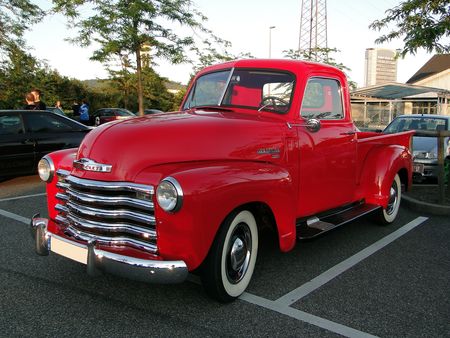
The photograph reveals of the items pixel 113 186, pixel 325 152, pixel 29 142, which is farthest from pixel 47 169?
pixel 29 142

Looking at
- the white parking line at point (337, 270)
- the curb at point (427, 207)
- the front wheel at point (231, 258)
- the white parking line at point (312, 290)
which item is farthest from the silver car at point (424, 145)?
the front wheel at point (231, 258)

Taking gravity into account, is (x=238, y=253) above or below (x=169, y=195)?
below

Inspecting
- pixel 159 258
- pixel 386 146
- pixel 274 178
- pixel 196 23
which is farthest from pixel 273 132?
pixel 196 23

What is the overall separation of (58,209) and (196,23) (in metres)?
13.2

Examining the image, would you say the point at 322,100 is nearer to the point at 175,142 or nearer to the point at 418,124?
the point at 175,142

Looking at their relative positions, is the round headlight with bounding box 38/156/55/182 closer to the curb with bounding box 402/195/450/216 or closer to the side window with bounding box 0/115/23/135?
the side window with bounding box 0/115/23/135

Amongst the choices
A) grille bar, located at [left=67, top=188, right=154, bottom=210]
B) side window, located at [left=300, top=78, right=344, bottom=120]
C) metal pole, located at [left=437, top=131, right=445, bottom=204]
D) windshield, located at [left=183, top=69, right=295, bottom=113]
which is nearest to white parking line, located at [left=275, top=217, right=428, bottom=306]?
metal pole, located at [left=437, top=131, right=445, bottom=204]

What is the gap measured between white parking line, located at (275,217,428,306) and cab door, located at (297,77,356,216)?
0.58 metres

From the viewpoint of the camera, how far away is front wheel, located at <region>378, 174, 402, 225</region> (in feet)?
18.2

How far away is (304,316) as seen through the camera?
10.3 feet

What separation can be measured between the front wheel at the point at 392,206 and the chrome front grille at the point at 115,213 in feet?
11.7

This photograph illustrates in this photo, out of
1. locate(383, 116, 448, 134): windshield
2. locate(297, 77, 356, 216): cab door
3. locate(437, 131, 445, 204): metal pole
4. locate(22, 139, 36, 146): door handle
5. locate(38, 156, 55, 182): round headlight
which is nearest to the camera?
locate(38, 156, 55, 182): round headlight

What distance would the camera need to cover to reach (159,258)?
9.55 feet

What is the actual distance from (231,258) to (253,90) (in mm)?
1787
